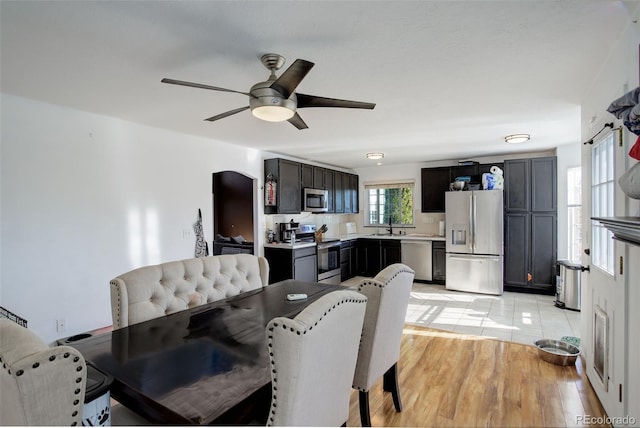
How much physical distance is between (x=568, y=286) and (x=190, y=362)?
5159 millimetres

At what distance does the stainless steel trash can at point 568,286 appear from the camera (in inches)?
175

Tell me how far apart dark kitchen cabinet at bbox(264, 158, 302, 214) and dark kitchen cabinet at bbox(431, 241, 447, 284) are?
267cm

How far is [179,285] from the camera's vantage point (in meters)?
2.11

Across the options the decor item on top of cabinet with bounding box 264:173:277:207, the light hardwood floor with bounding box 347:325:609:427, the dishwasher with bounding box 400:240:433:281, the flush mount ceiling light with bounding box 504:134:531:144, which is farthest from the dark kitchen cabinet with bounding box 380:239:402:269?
the light hardwood floor with bounding box 347:325:609:427

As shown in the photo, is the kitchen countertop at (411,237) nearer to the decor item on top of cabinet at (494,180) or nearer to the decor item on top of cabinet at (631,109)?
the decor item on top of cabinet at (494,180)

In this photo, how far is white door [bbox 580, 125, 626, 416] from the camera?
1.90 m

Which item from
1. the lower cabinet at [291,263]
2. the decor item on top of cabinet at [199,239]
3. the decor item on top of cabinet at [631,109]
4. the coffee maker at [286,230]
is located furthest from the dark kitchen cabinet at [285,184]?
the decor item on top of cabinet at [631,109]

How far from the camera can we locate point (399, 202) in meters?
7.10

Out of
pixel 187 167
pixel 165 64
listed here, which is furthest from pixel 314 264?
pixel 165 64

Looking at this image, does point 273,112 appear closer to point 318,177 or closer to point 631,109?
point 631,109

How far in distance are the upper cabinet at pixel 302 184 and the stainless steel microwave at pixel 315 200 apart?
101 mm

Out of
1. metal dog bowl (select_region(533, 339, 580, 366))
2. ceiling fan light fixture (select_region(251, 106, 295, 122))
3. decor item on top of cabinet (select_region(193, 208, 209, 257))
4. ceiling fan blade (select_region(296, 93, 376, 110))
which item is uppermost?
ceiling fan blade (select_region(296, 93, 376, 110))

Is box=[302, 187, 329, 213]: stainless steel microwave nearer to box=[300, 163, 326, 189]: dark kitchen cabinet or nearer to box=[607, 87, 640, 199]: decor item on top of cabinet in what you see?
box=[300, 163, 326, 189]: dark kitchen cabinet

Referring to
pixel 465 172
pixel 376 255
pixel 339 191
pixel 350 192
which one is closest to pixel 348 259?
pixel 376 255
